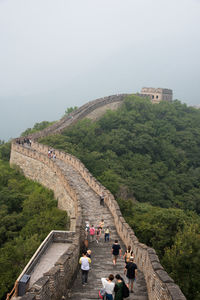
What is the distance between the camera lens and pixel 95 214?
44.1ft

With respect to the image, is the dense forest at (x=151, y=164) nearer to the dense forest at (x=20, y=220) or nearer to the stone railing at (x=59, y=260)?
the stone railing at (x=59, y=260)

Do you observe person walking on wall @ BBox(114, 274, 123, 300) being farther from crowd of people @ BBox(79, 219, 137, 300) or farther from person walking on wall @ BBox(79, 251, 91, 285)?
person walking on wall @ BBox(79, 251, 91, 285)

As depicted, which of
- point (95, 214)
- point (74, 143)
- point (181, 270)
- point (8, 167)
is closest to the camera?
point (181, 270)

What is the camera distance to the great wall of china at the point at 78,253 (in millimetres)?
6652

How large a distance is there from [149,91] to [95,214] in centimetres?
4723

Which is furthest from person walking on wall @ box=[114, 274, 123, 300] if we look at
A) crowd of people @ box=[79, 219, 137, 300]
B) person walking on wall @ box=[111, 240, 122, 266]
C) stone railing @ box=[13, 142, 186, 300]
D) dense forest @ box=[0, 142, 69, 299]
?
dense forest @ box=[0, 142, 69, 299]

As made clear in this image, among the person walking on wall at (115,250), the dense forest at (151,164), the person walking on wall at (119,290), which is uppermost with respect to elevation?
the dense forest at (151,164)

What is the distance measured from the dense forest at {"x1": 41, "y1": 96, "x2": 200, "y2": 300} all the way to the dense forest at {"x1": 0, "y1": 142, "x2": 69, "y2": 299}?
387 cm

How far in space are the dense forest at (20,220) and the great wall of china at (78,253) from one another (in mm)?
787

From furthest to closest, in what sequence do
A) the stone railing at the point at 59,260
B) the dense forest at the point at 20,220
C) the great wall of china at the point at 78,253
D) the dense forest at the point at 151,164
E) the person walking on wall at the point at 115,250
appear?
the dense forest at the point at 151,164, the dense forest at the point at 20,220, the person walking on wall at the point at 115,250, the great wall of china at the point at 78,253, the stone railing at the point at 59,260

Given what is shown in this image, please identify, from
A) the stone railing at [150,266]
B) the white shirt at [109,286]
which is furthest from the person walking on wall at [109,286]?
the stone railing at [150,266]

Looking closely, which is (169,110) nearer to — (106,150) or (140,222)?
(106,150)

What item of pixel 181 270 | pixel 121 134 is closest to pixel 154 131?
pixel 121 134

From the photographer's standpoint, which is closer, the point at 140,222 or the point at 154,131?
the point at 140,222
